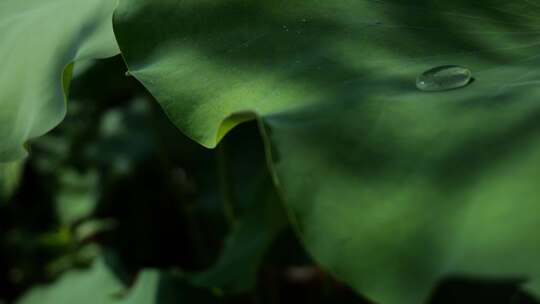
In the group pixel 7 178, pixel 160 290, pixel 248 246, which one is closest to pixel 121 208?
pixel 7 178

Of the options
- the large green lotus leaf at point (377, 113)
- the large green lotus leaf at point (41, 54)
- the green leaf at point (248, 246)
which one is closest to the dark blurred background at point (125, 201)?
the green leaf at point (248, 246)

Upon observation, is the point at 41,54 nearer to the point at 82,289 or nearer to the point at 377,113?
the point at 377,113

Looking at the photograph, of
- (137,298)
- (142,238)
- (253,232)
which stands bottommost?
(142,238)

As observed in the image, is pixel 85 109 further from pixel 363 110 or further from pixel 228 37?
pixel 363 110

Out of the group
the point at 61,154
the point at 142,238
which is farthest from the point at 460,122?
the point at 61,154

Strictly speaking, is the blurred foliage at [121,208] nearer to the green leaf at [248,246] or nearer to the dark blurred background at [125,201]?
the dark blurred background at [125,201]

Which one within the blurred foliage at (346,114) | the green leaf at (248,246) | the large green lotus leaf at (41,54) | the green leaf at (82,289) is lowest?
the green leaf at (82,289)

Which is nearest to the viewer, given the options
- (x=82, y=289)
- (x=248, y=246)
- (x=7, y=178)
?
(x=248, y=246)
